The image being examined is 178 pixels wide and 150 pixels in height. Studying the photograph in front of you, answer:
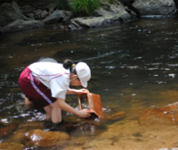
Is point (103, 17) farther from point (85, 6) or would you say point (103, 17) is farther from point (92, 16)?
point (85, 6)

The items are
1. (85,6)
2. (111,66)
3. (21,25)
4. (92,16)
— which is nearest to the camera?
(111,66)

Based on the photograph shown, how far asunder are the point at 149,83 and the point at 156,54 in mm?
1664

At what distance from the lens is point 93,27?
9.61 m

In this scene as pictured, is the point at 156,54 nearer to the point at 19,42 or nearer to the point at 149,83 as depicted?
the point at 149,83

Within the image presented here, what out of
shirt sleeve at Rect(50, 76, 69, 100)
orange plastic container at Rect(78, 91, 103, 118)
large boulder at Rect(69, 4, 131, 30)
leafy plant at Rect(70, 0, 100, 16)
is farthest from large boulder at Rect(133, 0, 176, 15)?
shirt sleeve at Rect(50, 76, 69, 100)

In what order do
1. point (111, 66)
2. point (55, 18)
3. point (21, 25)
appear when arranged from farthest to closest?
point (55, 18) → point (21, 25) → point (111, 66)

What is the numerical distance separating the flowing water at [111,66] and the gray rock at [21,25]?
245 centimetres

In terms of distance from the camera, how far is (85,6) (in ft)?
33.7

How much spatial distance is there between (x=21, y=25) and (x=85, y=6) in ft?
10.2

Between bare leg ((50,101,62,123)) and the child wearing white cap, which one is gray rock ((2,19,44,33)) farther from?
bare leg ((50,101,62,123))


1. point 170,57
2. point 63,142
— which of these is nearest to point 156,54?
point 170,57

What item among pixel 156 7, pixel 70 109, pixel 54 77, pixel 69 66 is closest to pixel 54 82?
pixel 54 77

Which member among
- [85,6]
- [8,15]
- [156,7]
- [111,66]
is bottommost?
[111,66]

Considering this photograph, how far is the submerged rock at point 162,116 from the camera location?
259 cm
